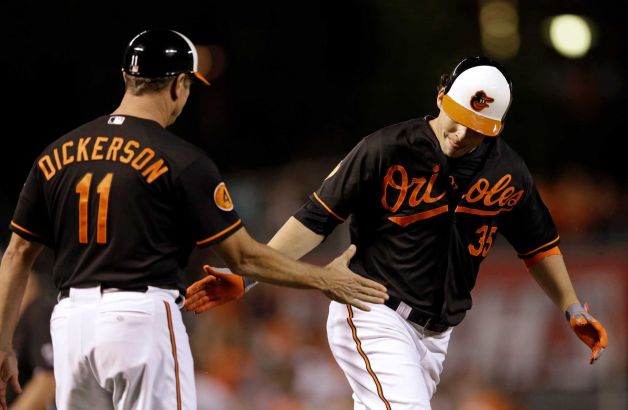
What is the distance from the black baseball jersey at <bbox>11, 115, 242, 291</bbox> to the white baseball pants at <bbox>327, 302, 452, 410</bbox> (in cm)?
110

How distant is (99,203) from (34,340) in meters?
2.26

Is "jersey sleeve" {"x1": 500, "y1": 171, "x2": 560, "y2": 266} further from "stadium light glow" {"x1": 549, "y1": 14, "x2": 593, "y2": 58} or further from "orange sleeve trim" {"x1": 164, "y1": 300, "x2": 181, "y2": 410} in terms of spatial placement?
"stadium light glow" {"x1": 549, "y1": 14, "x2": 593, "y2": 58}

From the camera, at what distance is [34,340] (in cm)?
620

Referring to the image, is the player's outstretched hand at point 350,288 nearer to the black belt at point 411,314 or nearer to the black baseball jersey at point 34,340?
the black belt at point 411,314

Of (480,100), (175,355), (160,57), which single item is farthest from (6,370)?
(480,100)

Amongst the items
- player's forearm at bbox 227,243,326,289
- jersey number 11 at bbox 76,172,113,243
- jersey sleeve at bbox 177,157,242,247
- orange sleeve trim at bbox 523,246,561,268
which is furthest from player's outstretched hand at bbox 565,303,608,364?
jersey number 11 at bbox 76,172,113,243

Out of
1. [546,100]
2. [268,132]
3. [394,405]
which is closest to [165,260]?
[394,405]

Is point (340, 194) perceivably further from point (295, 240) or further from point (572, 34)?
point (572, 34)

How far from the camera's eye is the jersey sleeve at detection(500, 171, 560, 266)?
5.49 m

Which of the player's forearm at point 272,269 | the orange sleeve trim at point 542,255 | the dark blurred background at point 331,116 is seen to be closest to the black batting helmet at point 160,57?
the player's forearm at point 272,269

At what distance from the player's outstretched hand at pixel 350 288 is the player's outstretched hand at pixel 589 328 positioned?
3.97 feet

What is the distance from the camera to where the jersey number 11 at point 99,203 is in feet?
13.9

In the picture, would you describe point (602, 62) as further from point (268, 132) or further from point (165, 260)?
point (165, 260)

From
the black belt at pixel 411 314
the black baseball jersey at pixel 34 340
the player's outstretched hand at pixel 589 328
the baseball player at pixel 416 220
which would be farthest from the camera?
the black baseball jersey at pixel 34 340
